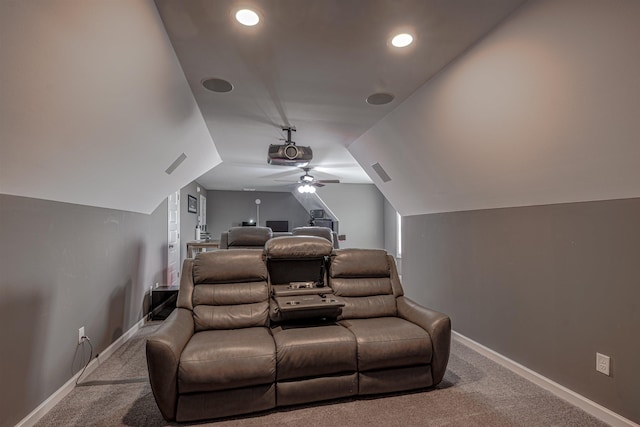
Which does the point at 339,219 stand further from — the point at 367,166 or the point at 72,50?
the point at 72,50

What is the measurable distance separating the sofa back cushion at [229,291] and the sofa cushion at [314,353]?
45 cm

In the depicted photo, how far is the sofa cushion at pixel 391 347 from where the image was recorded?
7.27 feet

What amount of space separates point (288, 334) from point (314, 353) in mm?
258

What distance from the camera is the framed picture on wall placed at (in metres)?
6.94

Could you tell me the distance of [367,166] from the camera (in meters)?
4.69

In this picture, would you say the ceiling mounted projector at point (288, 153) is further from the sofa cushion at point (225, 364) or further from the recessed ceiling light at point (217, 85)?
the sofa cushion at point (225, 364)

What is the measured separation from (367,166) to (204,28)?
310cm

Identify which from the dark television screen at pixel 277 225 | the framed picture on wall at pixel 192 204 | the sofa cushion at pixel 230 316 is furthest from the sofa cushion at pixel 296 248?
the dark television screen at pixel 277 225

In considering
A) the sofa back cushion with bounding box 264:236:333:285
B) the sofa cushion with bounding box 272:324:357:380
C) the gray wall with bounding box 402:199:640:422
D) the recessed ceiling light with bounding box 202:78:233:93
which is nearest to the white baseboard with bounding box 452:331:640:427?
the gray wall with bounding box 402:199:640:422

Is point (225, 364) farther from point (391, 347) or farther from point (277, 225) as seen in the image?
point (277, 225)

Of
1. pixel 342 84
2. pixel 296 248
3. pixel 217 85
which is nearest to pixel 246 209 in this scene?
pixel 217 85

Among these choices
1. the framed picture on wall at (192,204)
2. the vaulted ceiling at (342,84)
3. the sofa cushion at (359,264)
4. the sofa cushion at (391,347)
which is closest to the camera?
the vaulted ceiling at (342,84)

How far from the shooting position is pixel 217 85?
2.82m

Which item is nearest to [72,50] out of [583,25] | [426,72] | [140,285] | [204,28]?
[204,28]
